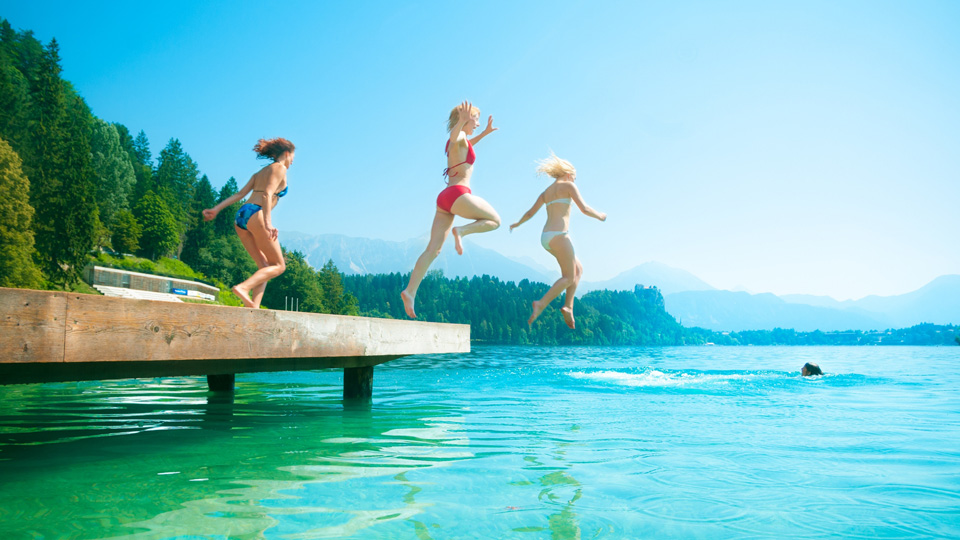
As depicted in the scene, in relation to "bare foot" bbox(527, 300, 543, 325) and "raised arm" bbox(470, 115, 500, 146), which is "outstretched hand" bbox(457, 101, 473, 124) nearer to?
"raised arm" bbox(470, 115, 500, 146)

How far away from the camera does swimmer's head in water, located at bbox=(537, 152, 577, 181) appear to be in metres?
10.4

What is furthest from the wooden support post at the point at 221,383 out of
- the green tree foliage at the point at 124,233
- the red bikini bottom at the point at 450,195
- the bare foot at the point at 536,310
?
the green tree foliage at the point at 124,233

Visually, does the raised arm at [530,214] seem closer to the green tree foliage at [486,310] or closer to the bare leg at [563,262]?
the bare leg at [563,262]

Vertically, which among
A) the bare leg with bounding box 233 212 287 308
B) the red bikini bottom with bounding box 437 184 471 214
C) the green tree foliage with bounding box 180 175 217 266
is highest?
the green tree foliage with bounding box 180 175 217 266

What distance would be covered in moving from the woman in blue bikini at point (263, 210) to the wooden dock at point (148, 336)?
44.6 inches

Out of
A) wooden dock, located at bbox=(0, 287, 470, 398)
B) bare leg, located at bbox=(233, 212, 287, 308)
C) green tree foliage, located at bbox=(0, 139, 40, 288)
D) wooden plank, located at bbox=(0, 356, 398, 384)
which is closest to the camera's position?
wooden dock, located at bbox=(0, 287, 470, 398)

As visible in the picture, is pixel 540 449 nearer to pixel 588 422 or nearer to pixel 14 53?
pixel 588 422

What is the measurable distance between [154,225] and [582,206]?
9899 cm

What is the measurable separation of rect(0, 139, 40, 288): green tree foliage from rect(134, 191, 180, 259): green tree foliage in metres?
51.1

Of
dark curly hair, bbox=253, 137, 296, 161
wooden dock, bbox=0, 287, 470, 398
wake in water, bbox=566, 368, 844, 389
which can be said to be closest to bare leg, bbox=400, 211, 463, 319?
wooden dock, bbox=0, 287, 470, 398

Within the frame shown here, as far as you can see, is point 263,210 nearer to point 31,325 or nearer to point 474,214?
point 474,214

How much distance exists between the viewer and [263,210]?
8.23 metres

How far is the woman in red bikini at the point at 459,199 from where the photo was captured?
875cm

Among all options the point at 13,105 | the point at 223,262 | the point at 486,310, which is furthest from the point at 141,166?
the point at 486,310
